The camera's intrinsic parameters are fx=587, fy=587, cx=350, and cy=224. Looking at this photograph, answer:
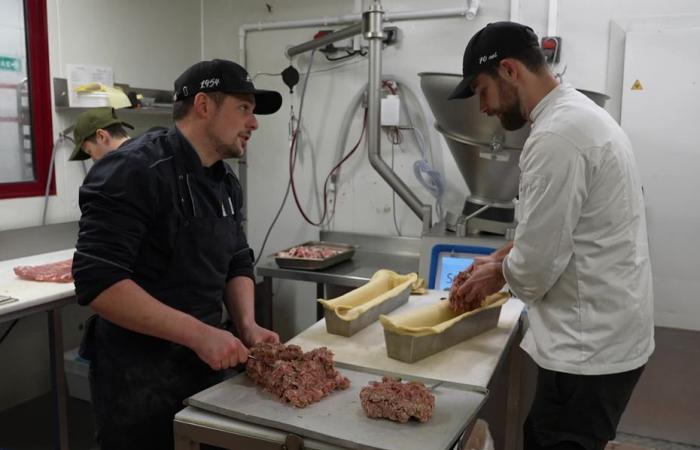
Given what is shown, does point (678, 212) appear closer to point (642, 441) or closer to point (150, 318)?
point (642, 441)

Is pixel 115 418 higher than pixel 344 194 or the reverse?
the reverse

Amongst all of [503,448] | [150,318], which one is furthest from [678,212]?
[150,318]

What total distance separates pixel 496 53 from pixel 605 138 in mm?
340

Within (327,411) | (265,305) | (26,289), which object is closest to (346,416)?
(327,411)

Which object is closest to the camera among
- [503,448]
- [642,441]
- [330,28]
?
[503,448]

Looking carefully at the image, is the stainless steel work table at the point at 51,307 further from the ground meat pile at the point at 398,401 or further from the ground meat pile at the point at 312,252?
the ground meat pile at the point at 398,401

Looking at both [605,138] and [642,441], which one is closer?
[605,138]

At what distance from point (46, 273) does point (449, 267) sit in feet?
5.36

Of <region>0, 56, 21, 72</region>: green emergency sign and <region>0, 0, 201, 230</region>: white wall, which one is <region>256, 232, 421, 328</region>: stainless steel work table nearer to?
<region>0, 0, 201, 230</region>: white wall

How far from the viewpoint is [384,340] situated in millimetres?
1629

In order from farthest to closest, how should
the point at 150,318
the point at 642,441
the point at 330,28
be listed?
the point at 330,28
the point at 642,441
the point at 150,318

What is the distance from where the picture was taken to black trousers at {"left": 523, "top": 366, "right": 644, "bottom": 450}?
144cm

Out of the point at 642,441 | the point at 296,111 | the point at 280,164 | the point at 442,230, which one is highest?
the point at 296,111

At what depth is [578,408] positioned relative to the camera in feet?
4.76
